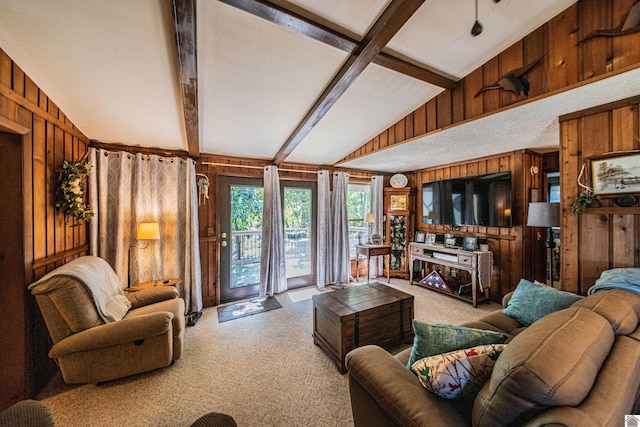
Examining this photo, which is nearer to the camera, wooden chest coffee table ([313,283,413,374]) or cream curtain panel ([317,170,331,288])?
wooden chest coffee table ([313,283,413,374])

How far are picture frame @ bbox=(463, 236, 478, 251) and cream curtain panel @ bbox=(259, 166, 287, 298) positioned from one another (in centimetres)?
294

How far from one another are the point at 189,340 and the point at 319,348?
1.44 m

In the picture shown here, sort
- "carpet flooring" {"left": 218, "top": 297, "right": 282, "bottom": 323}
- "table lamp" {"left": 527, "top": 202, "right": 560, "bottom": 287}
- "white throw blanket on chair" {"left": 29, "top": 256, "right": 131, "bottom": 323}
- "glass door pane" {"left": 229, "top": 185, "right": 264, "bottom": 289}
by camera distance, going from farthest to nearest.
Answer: "glass door pane" {"left": 229, "top": 185, "right": 264, "bottom": 289}
"carpet flooring" {"left": 218, "top": 297, "right": 282, "bottom": 323}
"table lamp" {"left": 527, "top": 202, "right": 560, "bottom": 287}
"white throw blanket on chair" {"left": 29, "top": 256, "right": 131, "bottom": 323}

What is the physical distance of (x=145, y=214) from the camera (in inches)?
113

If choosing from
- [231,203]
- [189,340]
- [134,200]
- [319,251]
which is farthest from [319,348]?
[134,200]

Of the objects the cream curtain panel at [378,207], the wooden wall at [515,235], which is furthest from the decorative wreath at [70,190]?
the wooden wall at [515,235]

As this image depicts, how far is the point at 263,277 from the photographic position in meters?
3.70

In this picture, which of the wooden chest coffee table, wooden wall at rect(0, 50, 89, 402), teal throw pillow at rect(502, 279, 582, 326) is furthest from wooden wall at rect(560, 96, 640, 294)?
wooden wall at rect(0, 50, 89, 402)

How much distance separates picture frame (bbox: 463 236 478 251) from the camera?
11.5 ft

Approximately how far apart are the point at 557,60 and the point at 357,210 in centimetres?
353

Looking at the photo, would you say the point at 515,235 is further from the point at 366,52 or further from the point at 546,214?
the point at 366,52

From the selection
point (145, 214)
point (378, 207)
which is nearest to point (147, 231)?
point (145, 214)

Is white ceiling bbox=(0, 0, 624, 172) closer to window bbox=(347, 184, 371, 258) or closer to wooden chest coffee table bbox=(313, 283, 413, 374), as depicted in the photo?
wooden chest coffee table bbox=(313, 283, 413, 374)

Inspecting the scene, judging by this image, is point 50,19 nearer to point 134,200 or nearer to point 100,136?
point 100,136
